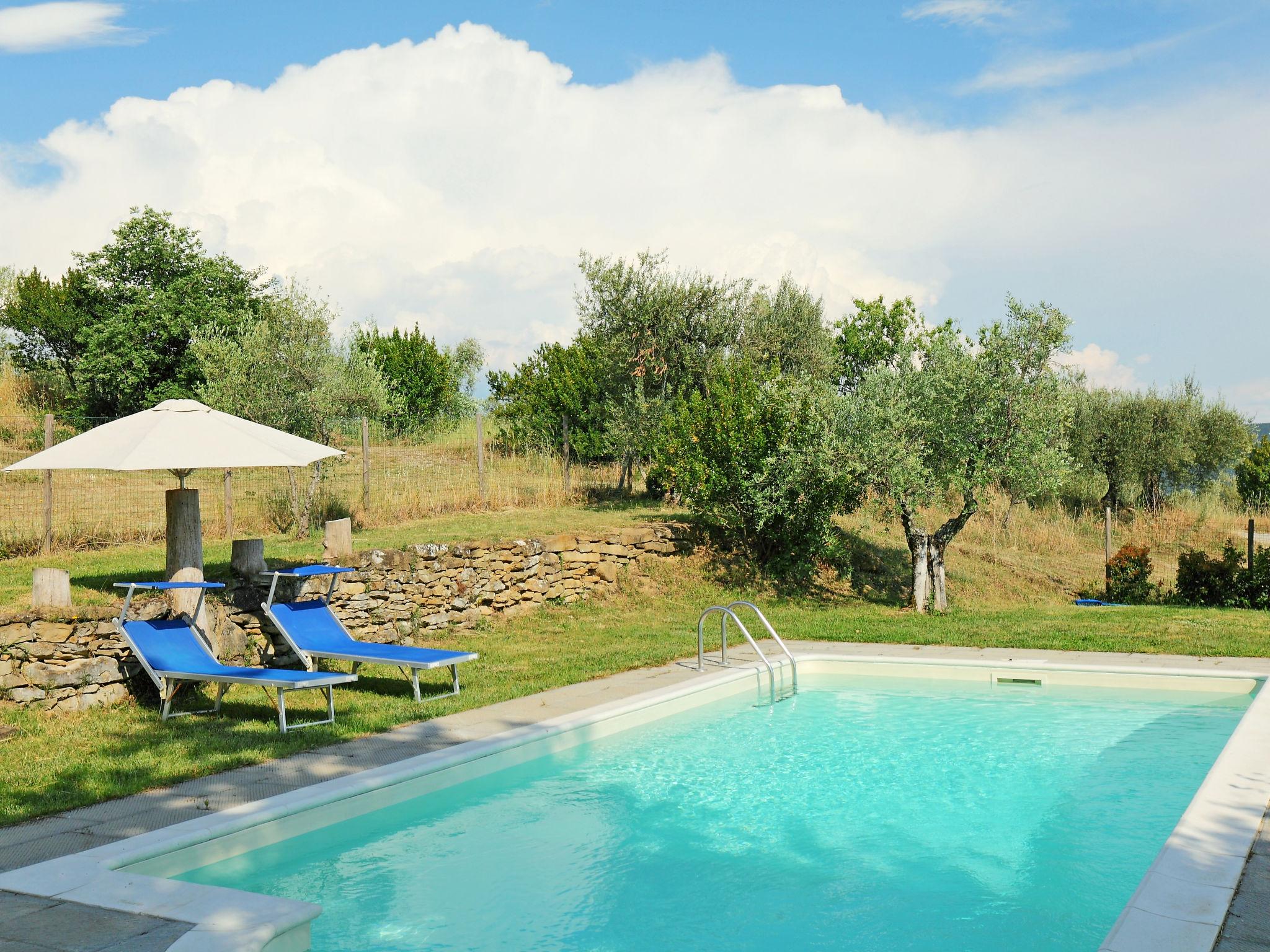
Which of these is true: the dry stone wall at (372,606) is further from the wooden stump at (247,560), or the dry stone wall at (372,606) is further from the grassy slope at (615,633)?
the grassy slope at (615,633)

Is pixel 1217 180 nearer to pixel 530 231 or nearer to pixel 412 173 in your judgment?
pixel 530 231

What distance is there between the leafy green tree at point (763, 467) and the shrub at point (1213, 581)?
16.9 ft

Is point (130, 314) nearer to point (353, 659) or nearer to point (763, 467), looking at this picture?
point (763, 467)

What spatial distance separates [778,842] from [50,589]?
5830 mm

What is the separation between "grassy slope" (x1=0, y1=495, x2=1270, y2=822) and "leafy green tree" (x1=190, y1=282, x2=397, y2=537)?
2.32 meters

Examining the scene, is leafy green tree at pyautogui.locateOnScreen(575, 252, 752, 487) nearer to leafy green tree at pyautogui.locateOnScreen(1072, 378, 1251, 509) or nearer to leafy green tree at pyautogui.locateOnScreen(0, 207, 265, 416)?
leafy green tree at pyautogui.locateOnScreen(1072, 378, 1251, 509)

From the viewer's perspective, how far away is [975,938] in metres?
4.39

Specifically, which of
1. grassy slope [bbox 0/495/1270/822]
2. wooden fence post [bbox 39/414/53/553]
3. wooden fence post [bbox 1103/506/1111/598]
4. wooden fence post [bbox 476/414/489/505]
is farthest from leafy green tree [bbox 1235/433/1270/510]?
wooden fence post [bbox 39/414/53/553]

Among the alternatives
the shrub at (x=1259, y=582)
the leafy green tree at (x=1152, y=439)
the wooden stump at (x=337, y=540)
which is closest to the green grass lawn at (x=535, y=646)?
the wooden stump at (x=337, y=540)

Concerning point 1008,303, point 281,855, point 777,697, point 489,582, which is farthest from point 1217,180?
point 281,855

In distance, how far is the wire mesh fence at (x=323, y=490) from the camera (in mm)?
12805

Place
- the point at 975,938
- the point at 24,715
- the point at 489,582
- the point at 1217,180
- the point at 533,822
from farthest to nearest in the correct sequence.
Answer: the point at 1217,180 → the point at 489,582 → the point at 24,715 → the point at 533,822 → the point at 975,938

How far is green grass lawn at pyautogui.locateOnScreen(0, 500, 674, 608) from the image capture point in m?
9.38

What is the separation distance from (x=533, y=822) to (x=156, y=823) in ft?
7.03
